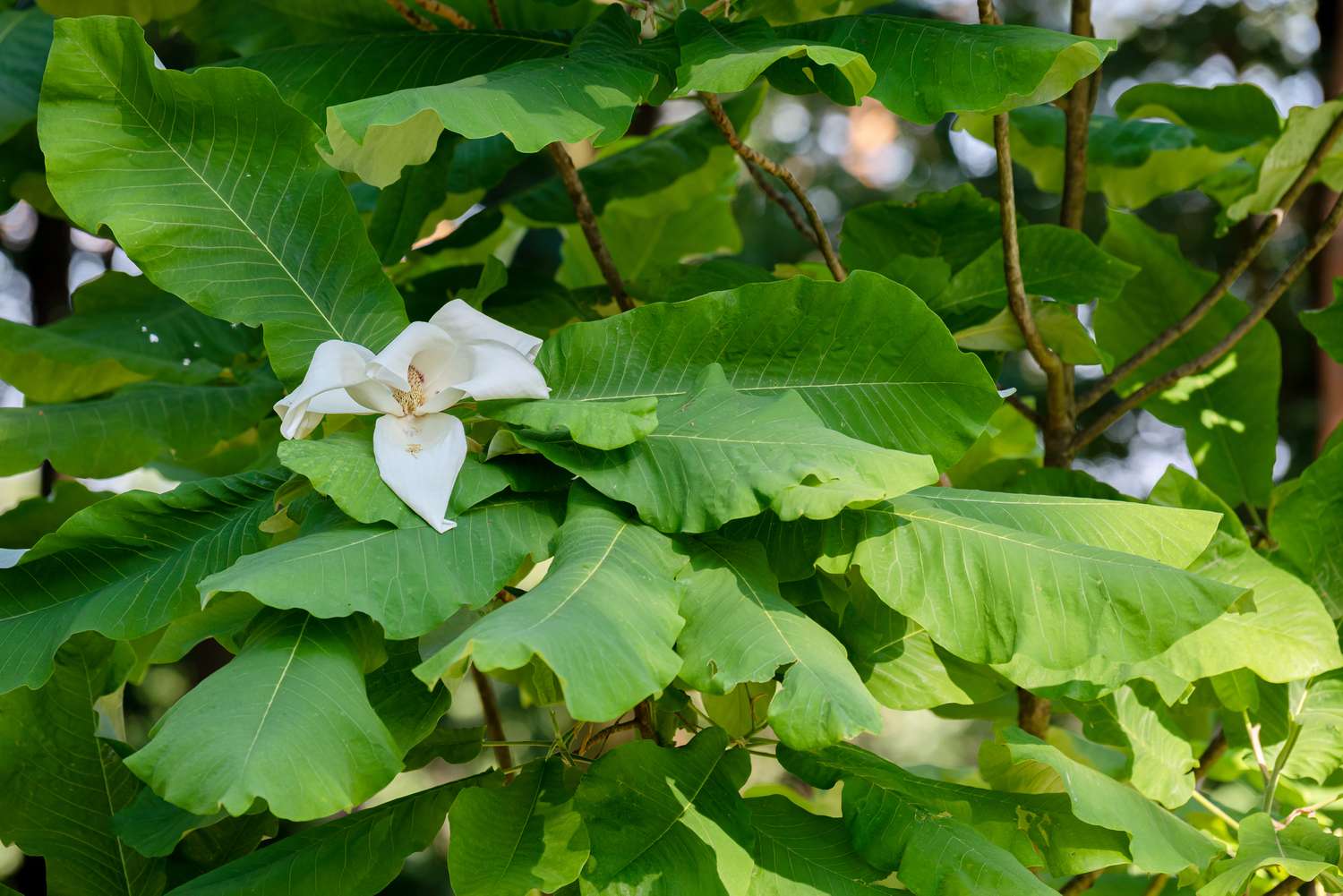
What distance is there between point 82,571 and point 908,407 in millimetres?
626

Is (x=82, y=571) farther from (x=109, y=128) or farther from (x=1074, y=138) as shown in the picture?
(x=1074, y=138)

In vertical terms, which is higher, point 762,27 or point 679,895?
point 762,27

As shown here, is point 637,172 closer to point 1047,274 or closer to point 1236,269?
point 1047,274

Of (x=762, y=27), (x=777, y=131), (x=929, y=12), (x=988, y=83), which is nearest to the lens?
(x=988, y=83)

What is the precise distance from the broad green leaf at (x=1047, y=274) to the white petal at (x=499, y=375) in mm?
569

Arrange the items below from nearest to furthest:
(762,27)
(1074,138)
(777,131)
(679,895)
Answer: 1. (679,895)
2. (762,27)
3. (1074,138)
4. (777,131)

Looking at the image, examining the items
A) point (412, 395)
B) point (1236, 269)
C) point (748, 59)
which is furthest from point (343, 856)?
point (1236, 269)

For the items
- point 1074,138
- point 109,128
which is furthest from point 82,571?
point 1074,138

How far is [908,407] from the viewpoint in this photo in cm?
88

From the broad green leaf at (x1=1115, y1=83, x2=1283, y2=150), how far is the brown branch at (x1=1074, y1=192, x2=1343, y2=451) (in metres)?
0.18

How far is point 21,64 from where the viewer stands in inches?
54.1

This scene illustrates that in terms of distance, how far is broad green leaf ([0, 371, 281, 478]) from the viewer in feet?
3.81

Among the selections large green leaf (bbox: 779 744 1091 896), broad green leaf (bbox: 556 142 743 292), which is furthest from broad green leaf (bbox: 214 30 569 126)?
large green leaf (bbox: 779 744 1091 896)

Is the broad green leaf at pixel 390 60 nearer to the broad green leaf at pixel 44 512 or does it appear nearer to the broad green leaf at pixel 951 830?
the broad green leaf at pixel 44 512
